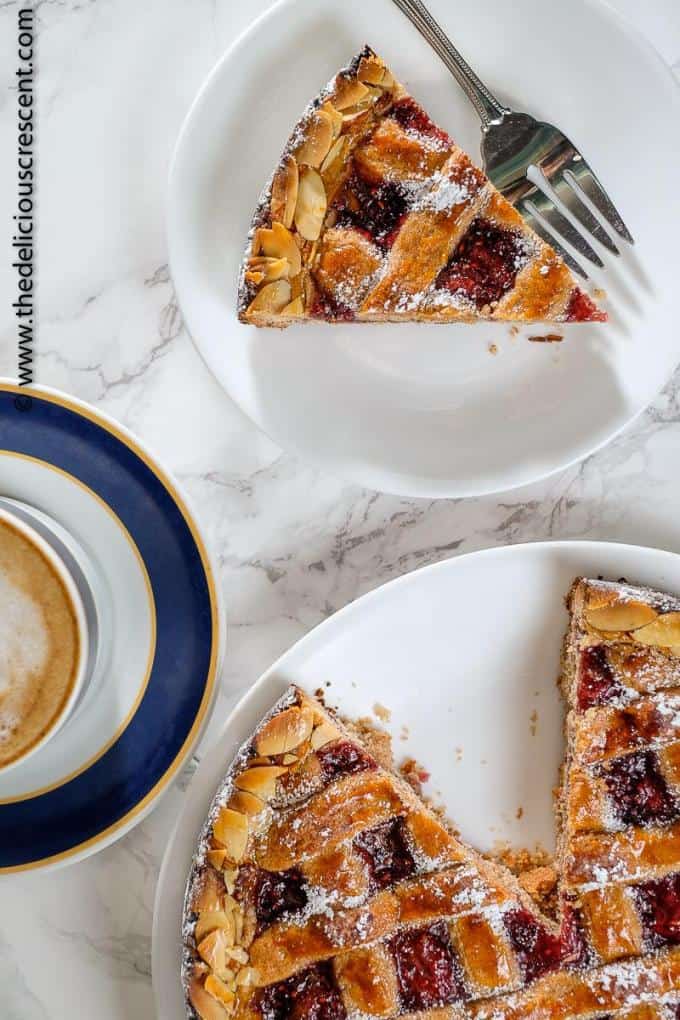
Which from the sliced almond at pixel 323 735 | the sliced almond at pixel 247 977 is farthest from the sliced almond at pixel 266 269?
the sliced almond at pixel 247 977

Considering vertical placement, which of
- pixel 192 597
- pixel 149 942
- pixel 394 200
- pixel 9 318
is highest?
pixel 9 318

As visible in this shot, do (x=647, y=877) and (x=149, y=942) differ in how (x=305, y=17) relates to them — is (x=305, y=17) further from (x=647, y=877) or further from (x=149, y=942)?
(x=149, y=942)

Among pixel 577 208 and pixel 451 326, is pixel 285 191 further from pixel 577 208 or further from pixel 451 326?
pixel 577 208

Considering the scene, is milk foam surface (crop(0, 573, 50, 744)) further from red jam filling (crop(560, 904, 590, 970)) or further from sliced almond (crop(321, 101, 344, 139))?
red jam filling (crop(560, 904, 590, 970))

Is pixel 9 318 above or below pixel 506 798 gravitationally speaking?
above

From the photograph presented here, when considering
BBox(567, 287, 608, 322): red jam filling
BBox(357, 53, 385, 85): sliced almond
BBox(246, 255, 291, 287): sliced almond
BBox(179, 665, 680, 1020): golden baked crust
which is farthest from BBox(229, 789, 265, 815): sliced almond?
BBox(357, 53, 385, 85): sliced almond

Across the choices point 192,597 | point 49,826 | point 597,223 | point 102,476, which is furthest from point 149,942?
point 597,223
